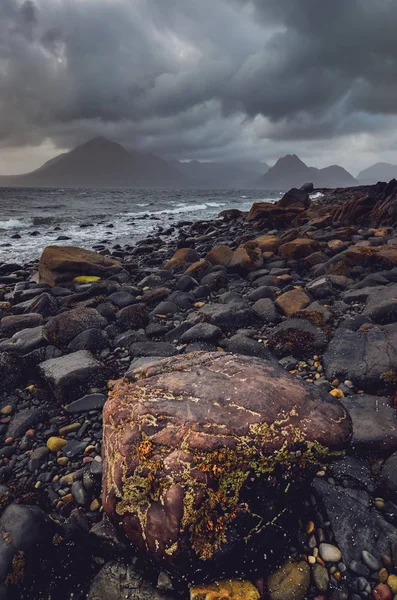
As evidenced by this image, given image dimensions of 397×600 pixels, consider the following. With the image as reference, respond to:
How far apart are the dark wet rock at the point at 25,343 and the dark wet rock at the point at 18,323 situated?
2.84ft

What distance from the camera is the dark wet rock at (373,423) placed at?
10.6 feet

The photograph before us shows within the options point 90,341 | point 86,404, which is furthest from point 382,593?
point 90,341

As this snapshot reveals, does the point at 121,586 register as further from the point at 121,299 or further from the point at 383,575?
the point at 121,299

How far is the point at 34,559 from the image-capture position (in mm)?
2525

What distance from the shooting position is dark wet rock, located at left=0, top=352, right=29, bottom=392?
195 inches

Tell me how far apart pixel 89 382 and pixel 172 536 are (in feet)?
9.59

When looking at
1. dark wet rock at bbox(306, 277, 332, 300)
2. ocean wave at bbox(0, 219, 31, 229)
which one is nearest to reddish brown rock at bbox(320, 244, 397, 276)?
dark wet rock at bbox(306, 277, 332, 300)

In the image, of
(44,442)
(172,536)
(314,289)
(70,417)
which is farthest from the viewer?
(314,289)

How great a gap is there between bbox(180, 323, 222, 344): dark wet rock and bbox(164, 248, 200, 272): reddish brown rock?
5.81 meters

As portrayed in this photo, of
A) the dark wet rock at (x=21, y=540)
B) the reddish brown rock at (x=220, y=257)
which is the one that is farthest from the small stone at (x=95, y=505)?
the reddish brown rock at (x=220, y=257)

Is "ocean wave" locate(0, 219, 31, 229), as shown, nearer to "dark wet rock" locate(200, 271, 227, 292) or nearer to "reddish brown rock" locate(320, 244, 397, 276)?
"dark wet rock" locate(200, 271, 227, 292)

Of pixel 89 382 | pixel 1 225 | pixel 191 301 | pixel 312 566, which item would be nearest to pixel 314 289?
pixel 191 301

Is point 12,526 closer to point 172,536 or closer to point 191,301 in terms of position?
point 172,536

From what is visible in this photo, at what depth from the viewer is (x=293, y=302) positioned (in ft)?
23.1
